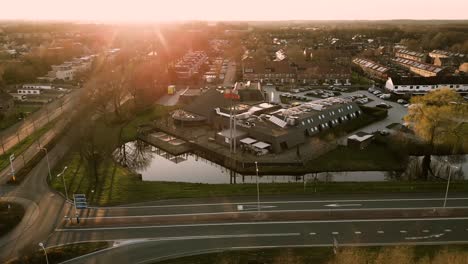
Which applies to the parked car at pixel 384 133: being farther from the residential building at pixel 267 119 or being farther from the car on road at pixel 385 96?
the car on road at pixel 385 96

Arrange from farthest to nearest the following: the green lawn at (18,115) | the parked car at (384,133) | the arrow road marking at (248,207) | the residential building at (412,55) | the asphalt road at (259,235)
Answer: the residential building at (412,55)
the green lawn at (18,115)
the parked car at (384,133)
the arrow road marking at (248,207)
the asphalt road at (259,235)

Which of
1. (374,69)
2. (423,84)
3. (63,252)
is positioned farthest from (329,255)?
(374,69)

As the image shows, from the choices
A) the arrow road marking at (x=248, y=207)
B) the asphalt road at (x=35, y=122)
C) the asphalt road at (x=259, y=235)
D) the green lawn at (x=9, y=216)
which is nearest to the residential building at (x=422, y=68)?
the asphalt road at (x=259, y=235)

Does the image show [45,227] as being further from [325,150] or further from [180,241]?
[325,150]

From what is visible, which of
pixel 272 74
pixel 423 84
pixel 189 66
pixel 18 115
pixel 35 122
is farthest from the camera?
pixel 189 66

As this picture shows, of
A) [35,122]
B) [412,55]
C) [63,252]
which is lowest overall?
[63,252]

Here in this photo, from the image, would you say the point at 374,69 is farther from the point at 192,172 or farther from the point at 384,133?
the point at 192,172

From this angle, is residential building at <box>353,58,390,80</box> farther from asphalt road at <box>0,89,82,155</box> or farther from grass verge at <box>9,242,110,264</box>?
grass verge at <box>9,242,110,264</box>
